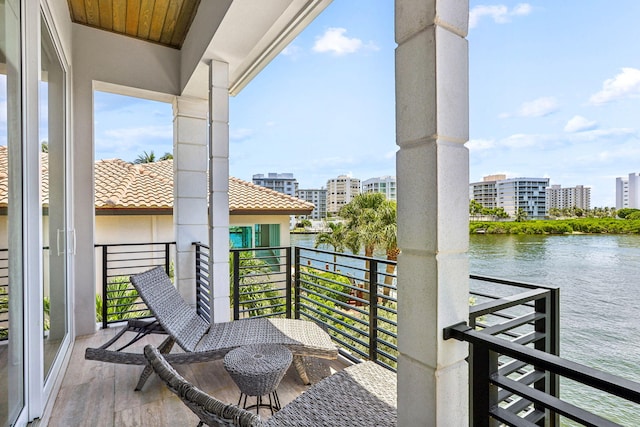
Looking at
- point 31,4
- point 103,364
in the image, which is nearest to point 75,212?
point 103,364

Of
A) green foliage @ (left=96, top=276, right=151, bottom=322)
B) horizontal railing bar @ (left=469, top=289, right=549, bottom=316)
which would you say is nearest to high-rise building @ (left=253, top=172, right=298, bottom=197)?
green foliage @ (left=96, top=276, right=151, bottom=322)

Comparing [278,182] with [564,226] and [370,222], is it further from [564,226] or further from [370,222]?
[564,226]

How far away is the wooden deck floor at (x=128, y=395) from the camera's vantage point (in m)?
2.10

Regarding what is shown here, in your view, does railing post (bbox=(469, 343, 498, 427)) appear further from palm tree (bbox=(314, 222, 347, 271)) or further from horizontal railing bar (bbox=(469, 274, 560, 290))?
palm tree (bbox=(314, 222, 347, 271))

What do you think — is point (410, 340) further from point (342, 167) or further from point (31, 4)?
point (342, 167)

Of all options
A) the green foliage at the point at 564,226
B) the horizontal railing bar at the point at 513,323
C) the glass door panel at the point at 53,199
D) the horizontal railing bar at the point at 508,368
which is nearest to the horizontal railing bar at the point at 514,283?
the horizontal railing bar at the point at 513,323

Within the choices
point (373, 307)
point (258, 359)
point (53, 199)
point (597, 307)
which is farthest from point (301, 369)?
point (597, 307)

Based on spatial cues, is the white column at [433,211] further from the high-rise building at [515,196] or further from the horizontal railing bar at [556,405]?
the high-rise building at [515,196]

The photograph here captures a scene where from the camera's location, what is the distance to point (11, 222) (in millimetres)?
1713

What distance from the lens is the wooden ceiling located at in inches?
128

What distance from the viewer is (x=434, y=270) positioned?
1039 mm

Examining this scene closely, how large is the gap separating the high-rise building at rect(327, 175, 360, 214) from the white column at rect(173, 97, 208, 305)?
30.8 ft

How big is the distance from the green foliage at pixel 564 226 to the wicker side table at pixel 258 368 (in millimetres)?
2486

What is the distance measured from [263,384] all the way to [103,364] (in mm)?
1787
